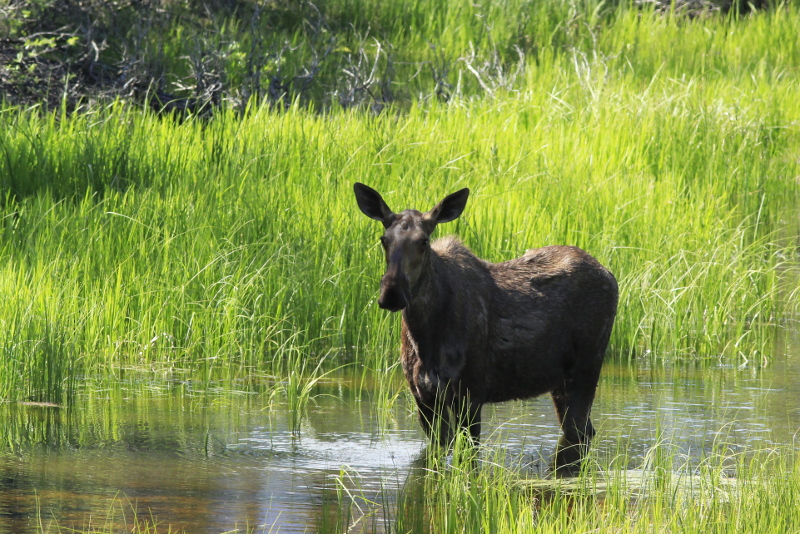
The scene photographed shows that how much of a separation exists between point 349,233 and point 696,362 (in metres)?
2.99

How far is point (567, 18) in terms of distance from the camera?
1994 cm

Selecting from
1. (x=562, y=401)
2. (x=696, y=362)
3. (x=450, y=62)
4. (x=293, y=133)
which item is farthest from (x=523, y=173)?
(x=450, y=62)

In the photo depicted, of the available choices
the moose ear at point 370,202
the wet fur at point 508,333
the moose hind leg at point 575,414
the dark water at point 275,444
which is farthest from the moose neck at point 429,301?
the moose hind leg at point 575,414

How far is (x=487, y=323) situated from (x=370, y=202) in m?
0.97

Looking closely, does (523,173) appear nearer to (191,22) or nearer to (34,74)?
(34,74)

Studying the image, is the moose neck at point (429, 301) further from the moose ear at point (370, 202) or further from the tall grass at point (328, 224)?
the tall grass at point (328, 224)

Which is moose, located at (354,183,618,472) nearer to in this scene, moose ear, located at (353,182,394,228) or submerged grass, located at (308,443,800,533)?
moose ear, located at (353,182,394,228)

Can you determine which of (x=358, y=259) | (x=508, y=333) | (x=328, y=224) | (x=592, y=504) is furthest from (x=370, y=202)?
(x=328, y=224)

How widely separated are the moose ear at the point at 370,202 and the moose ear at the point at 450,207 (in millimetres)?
272

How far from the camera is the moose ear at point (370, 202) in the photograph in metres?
6.58

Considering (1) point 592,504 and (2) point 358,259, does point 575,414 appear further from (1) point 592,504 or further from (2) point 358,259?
(2) point 358,259

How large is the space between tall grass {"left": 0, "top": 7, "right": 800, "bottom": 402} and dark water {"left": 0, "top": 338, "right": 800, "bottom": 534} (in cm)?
63

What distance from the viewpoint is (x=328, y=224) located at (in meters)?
9.79

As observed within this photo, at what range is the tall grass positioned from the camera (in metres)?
8.67
